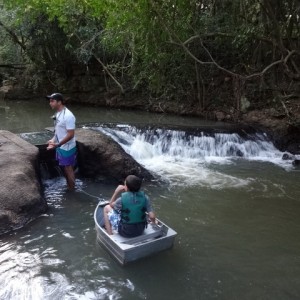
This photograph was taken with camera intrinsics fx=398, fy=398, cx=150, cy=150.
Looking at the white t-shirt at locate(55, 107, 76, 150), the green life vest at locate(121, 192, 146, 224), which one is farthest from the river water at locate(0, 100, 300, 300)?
the white t-shirt at locate(55, 107, 76, 150)

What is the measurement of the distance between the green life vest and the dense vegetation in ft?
18.2

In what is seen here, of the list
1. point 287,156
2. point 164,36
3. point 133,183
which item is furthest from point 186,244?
point 287,156

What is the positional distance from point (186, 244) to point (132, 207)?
131 centimetres

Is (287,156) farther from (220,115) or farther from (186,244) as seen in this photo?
(186,244)

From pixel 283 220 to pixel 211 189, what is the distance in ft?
6.00

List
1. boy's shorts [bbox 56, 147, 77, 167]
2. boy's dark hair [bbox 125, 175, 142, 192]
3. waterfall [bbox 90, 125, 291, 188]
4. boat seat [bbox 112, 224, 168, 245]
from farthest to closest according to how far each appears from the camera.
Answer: waterfall [bbox 90, 125, 291, 188]
boy's shorts [bbox 56, 147, 77, 167]
boat seat [bbox 112, 224, 168, 245]
boy's dark hair [bbox 125, 175, 142, 192]

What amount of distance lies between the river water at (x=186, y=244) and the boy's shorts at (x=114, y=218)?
442 mm

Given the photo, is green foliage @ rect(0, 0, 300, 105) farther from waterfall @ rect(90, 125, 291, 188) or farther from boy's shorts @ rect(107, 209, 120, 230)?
boy's shorts @ rect(107, 209, 120, 230)

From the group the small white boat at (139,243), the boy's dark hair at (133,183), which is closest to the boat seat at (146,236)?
the small white boat at (139,243)

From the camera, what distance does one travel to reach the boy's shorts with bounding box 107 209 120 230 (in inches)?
206

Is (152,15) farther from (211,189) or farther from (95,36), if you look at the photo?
(95,36)

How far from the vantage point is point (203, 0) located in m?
12.8

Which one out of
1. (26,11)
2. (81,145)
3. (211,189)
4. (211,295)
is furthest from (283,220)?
(26,11)

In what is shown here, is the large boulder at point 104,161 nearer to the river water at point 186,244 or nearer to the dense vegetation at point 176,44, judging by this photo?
the river water at point 186,244
